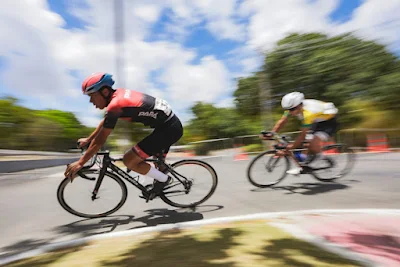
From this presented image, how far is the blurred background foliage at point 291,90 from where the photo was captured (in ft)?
60.0

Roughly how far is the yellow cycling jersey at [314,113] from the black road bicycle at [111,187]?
7.38 feet

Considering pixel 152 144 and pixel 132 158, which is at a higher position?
pixel 152 144

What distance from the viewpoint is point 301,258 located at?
2.58m

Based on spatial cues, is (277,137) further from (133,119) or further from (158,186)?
(133,119)

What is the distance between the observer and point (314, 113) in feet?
18.4

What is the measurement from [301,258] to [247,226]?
3.19ft

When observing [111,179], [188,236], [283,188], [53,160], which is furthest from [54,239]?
[53,160]

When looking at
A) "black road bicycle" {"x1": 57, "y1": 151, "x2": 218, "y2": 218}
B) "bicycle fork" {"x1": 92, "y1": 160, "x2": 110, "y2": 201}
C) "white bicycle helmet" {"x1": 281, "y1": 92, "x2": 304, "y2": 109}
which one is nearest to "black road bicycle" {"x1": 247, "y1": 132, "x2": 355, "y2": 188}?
"white bicycle helmet" {"x1": 281, "y1": 92, "x2": 304, "y2": 109}

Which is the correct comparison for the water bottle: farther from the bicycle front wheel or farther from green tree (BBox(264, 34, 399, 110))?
green tree (BBox(264, 34, 399, 110))

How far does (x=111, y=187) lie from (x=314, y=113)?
12.3 ft

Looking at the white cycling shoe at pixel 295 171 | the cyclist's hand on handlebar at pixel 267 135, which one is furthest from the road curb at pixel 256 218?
the cyclist's hand on handlebar at pixel 267 135

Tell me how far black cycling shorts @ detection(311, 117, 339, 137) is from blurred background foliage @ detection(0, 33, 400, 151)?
9.59 m

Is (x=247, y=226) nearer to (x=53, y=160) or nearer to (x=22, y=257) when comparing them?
(x=22, y=257)

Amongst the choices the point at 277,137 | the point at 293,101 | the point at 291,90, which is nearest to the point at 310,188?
the point at 277,137
